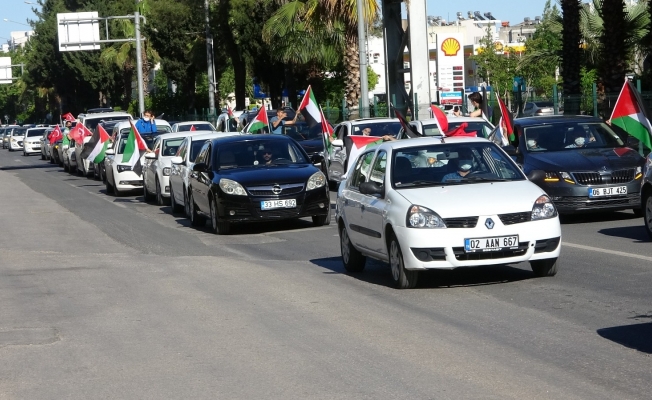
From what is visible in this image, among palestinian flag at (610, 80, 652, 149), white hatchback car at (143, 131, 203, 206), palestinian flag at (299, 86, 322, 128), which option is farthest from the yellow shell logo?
palestinian flag at (610, 80, 652, 149)

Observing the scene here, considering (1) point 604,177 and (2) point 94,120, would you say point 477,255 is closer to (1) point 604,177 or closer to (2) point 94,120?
(1) point 604,177

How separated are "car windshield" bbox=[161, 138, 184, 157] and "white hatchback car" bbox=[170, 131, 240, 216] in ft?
8.10

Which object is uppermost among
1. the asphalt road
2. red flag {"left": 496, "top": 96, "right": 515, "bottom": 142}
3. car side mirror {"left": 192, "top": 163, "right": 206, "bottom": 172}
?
red flag {"left": 496, "top": 96, "right": 515, "bottom": 142}

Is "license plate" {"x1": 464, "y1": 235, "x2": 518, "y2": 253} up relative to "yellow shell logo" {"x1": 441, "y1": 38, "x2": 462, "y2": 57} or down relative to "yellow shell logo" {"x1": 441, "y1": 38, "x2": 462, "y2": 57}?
down

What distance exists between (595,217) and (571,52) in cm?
1363

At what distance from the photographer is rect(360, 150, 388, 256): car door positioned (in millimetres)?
11789

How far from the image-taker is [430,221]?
11.0 m

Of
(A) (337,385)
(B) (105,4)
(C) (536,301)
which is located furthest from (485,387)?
(B) (105,4)

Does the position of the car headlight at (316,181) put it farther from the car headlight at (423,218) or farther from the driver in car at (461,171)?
the car headlight at (423,218)

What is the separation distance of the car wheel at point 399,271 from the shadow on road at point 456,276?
0.23m

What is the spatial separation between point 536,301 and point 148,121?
2306 centimetres

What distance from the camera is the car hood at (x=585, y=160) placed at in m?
17.1

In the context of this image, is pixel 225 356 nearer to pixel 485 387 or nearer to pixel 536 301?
pixel 485 387

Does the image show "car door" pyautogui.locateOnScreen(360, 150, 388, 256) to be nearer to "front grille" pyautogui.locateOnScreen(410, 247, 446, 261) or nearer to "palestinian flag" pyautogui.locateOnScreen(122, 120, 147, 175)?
"front grille" pyautogui.locateOnScreen(410, 247, 446, 261)
